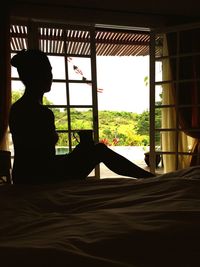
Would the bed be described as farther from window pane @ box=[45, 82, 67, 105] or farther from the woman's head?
window pane @ box=[45, 82, 67, 105]

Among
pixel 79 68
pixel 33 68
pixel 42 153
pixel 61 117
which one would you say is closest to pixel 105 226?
pixel 42 153

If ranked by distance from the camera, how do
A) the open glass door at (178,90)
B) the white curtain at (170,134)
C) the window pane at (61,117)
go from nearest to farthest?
the window pane at (61,117)
the open glass door at (178,90)
the white curtain at (170,134)

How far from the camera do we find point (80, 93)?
4.02m

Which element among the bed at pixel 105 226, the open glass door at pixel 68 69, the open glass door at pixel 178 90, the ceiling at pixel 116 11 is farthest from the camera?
the open glass door at pixel 178 90

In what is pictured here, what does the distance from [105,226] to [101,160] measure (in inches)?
29.3

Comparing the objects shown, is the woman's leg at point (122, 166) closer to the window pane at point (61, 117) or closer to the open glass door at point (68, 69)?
the open glass door at point (68, 69)

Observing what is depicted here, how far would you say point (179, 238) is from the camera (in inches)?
24.8

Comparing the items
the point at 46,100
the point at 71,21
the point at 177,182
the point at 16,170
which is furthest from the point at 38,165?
the point at 71,21

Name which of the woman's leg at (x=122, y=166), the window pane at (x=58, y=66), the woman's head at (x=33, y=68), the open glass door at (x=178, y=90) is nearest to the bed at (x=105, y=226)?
the woman's leg at (x=122, y=166)

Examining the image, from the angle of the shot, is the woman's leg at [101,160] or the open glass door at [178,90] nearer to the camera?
the woman's leg at [101,160]

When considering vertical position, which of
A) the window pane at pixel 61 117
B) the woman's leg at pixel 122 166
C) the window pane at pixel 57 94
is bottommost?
the woman's leg at pixel 122 166

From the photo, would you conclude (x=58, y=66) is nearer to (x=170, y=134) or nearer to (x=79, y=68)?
(x=79, y=68)

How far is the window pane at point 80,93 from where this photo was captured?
13.1 ft

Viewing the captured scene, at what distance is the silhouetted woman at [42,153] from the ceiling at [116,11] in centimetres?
239
